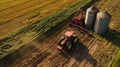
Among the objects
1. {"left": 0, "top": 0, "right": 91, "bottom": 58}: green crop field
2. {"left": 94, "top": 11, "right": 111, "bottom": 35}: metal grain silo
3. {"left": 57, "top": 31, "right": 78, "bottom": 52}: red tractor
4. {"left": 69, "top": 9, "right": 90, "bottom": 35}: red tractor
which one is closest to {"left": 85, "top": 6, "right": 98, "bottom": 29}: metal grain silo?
{"left": 69, "top": 9, "right": 90, "bottom": 35}: red tractor

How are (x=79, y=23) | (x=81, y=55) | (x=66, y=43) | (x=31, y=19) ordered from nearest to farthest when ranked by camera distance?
(x=81, y=55) → (x=66, y=43) → (x=79, y=23) → (x=31, y=19)

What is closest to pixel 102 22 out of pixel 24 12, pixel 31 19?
pixel 31 19

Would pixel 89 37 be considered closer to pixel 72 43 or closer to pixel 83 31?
pixel 83 31

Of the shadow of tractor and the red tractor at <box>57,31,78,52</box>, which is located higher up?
the red tractor at <box>57,31,78,52</box>

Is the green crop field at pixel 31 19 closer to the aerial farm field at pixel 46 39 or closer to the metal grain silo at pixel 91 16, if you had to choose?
the aerial farm field at pixel 46 39

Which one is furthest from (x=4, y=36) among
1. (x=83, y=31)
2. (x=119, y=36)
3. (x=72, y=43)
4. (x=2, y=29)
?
(x=119, y=36)

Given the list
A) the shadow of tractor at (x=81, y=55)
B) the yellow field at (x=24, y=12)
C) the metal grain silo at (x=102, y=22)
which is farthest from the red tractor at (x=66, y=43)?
the yellow field at (x=24, y=12)

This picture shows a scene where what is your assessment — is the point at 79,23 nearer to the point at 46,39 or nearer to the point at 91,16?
the point at 91,16

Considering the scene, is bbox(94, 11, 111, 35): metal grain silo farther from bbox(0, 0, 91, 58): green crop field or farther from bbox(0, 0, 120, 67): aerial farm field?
bbox(0, 0, 91, 58): green crop field
